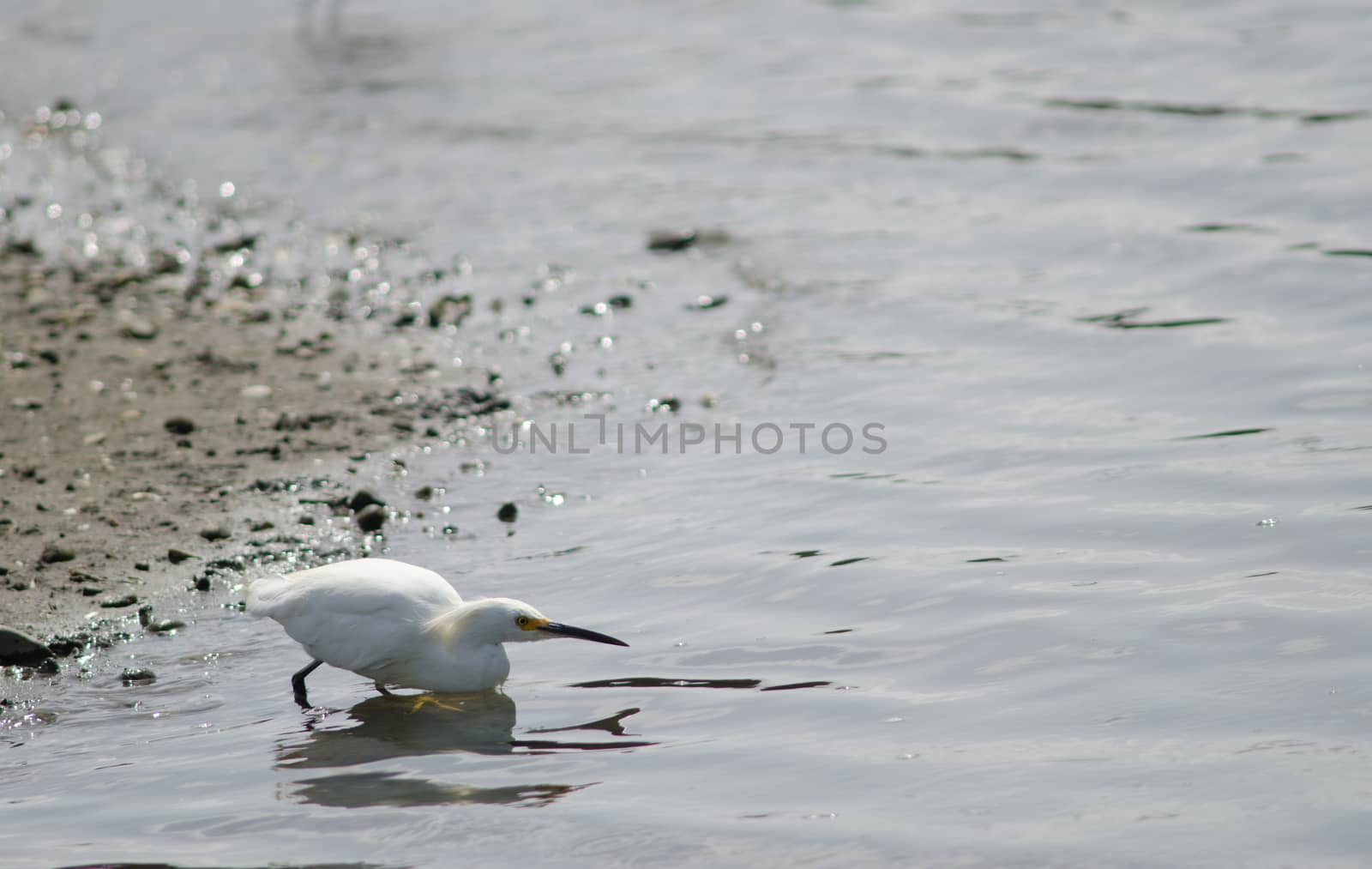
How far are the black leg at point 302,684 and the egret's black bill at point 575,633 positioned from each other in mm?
836

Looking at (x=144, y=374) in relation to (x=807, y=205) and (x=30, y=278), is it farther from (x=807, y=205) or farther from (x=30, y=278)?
(x=807, y=205)

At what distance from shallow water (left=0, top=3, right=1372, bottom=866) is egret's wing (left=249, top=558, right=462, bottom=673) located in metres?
0.26

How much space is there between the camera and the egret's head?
4.97 metres

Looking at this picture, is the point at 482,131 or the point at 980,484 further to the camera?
the point at 482,131

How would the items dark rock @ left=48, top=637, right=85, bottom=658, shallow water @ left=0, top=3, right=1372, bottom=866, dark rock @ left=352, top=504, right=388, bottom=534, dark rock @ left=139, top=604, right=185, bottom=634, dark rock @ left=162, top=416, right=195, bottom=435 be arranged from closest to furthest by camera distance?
shallow water @ left=0, top=3, right=1372, bottom=866 < dark rock @ left=48, top=637, right=85, bottom=658 < dark rock @ left=139, top=604, right=185, bottom=634 < dark rock @ left=352, top=504, right=388, bottom=534 < dark rock @ left=162, top=416, right=195, bottom=435

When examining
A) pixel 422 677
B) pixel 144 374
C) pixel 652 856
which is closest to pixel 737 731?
pixel 652 856

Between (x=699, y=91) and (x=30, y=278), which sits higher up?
(x=699, y=91)

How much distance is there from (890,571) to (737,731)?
1.37 m

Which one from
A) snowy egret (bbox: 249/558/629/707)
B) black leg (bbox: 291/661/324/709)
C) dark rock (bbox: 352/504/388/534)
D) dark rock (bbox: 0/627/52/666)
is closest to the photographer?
snowy egret (bbox: 249/558/629/707)

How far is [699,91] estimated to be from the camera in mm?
15227

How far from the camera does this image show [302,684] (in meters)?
5.11

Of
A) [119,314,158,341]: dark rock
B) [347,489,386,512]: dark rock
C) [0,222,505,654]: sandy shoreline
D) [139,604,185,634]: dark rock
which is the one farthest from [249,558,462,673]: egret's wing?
[119,314,158,341]: dark rock

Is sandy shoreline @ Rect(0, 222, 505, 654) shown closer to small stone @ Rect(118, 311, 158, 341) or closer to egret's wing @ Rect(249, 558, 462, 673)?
small stone @ Rect(118, 311, 158, 341)

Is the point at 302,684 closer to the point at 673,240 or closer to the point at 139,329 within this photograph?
the point at 139,329
